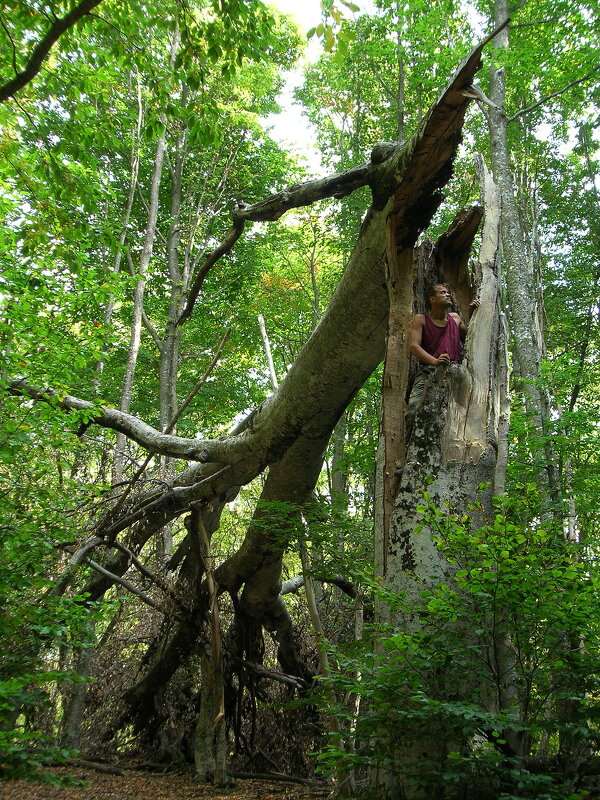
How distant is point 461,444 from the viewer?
304 cm

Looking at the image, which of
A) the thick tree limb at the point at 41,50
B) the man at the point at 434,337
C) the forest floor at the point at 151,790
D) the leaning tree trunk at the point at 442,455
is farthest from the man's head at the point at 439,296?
the forest floor at the point at 151,790

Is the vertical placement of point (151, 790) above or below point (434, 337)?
below

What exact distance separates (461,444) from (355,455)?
530 centimetres

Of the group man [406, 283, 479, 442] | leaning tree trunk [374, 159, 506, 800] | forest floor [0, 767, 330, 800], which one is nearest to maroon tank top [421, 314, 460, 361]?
man [406, 283, 479, 442]

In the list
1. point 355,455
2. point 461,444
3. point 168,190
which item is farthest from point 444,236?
point 168,190

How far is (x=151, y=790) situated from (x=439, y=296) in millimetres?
5449

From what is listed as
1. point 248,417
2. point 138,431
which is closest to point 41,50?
point 248,417

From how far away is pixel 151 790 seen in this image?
18.3ft

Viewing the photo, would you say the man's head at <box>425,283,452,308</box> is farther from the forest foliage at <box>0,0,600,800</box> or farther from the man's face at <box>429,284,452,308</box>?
the forest foliage at <box>0,0,600,800</box>

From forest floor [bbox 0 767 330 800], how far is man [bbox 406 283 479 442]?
4.11 m

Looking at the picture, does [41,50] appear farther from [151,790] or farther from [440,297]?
[151,790]

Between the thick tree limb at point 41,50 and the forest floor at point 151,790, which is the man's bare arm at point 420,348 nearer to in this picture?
the thick tree limb at point 41,50

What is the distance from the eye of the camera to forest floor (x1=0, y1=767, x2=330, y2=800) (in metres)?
5.13

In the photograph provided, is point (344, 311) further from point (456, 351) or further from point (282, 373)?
point (282, 373)
